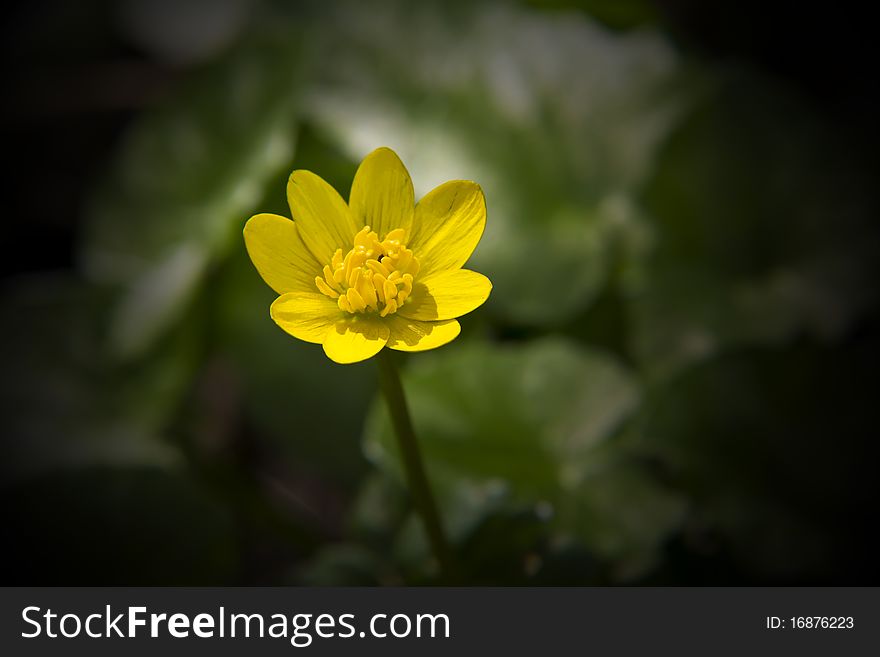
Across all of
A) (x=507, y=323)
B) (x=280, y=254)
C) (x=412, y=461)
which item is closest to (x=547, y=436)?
(x=507, y=323)

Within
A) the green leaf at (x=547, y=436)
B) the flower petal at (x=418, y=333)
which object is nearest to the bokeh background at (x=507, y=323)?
the green leaf at (x=547, y=436)

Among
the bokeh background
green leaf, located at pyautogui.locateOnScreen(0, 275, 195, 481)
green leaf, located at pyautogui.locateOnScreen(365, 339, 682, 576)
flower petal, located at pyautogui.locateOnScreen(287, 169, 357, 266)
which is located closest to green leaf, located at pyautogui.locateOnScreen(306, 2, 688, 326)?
the bokeh background

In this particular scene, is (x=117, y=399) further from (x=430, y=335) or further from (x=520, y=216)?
(x=430, y=335)

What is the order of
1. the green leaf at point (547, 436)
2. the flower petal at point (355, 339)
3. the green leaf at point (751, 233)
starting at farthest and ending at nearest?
the green leaf at point (751, 233) → the green leaf at point (547, 436) → the flower petal at point (355, 339)

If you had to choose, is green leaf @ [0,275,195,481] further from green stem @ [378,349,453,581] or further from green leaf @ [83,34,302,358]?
green stem @ [378,349,453,581]

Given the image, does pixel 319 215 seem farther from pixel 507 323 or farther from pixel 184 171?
pixel 184 171

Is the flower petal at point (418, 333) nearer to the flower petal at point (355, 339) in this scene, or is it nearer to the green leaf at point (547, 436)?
the flower petal at point (355, 339)

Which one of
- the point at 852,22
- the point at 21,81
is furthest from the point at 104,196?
the point at 852,22
